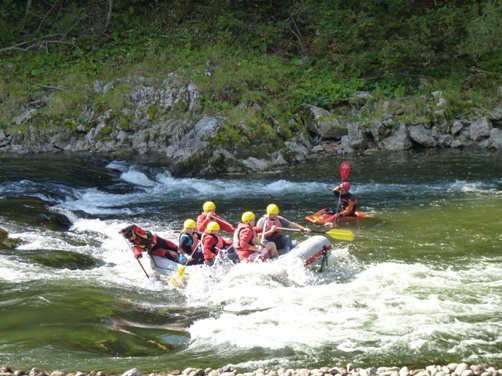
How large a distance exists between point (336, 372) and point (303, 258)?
3.91m

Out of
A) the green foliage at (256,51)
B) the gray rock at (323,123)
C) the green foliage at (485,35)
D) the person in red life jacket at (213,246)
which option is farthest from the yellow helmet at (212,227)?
the green foliage at (485,35)

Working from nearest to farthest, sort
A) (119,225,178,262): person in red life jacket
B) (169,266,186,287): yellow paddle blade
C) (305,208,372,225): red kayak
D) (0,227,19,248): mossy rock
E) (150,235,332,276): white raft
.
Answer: (169,266,186,287): yellow paddle blade < (150,235,332,276): white raft < (119,225,178,262): person in red life jacket < (0,227,19,248): mossy rock < (305,208,372,225): red kayak

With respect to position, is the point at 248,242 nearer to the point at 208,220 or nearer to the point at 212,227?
the point at 212,227

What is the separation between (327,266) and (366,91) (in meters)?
14.6

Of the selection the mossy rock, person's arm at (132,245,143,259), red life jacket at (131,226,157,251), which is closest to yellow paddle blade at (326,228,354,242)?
red life jacket at (131,226,157,251)

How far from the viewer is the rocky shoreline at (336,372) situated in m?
6.38

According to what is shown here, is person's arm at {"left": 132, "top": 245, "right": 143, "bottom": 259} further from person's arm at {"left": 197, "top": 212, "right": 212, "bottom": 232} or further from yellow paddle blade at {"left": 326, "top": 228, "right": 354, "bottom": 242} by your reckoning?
yellow paddle blade at {"left": 326, "top": 228, "right": 354, "bottom": 242}

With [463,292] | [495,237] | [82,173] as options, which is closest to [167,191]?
[82,173]

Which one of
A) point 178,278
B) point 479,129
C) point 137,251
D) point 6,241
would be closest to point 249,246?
point 178,278

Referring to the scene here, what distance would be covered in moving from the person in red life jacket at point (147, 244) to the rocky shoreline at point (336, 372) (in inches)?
161

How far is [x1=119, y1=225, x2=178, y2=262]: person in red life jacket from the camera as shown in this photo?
412 inches

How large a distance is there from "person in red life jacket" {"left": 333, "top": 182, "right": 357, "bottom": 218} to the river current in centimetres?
43

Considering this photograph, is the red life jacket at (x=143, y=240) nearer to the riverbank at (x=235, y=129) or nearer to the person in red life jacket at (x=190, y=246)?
the person in red life jacket at (x=190, y=246)

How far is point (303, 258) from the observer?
34.0ft
